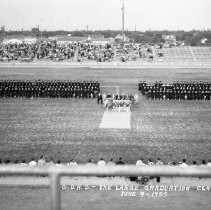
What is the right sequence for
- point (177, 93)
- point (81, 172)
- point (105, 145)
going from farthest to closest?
point (177, 93) → point (105, 145) → point (81, 172)

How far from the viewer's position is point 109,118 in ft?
67.2

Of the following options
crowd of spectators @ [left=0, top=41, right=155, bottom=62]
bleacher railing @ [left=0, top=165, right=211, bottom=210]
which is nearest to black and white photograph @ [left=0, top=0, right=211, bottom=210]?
bleacher railing @ [left=0, top=165, right=211, bottom=210]

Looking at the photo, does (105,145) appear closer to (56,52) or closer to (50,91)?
(50,91)

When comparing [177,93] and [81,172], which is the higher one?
[81,172]

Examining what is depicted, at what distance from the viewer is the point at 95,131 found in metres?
17.8

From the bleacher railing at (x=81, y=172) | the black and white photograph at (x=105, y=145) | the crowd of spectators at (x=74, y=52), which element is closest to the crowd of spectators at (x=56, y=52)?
the crowd of spectators at (x=74, y=52)

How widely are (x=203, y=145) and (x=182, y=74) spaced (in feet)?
94.4

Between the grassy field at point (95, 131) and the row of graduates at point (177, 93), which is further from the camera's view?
the row of graduates at point (177, 93)

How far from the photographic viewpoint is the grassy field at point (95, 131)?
14.3m

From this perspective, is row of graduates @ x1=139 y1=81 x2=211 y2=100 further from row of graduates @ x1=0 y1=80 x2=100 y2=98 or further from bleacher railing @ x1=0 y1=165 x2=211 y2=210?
bleacher railing @ x1=0 y1=165 x2=211 y2=210

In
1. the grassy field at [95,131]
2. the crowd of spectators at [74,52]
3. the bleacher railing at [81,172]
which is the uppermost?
the crowd of spectators at [74,52]

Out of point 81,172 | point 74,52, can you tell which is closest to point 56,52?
point 74,52

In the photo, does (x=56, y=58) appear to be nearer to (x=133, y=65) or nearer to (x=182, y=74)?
(x=133, y=65)

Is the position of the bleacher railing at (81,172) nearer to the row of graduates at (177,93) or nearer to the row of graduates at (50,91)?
the row of graduates at (177,93)
